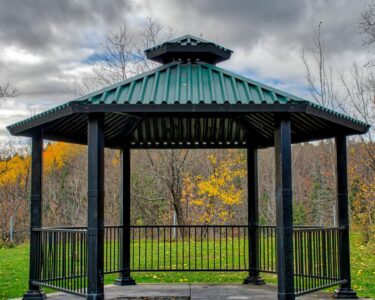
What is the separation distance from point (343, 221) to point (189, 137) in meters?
3.29

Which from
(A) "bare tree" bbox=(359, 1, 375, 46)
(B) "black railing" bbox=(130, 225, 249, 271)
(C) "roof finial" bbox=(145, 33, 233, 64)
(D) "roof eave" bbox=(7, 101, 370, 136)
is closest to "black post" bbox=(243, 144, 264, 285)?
(B) "black railing" bbox=(130, 225, 249, 271)

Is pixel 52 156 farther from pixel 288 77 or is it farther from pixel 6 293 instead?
pixel 6 293

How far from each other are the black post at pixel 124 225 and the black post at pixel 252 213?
2.18 metres

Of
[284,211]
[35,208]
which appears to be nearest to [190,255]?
[35,208]

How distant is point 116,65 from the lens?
2186 cm

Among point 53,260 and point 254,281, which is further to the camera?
point 254,281

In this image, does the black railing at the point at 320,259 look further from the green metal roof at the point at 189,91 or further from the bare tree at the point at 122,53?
the bare tree at the point at 122,53

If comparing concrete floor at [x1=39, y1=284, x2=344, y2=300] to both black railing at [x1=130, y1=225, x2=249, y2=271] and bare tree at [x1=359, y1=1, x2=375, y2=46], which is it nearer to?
black railing at [x1=130, y1=225, x2=249, y2=271]

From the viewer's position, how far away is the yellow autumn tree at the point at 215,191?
68.1 ft

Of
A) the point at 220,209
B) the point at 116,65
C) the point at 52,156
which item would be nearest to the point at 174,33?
the point at 116,65

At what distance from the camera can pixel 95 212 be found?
6.76 meters

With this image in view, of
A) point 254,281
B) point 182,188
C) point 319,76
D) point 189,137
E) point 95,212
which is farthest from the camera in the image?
point 182,188

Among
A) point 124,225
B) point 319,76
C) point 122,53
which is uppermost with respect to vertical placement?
point 122,53

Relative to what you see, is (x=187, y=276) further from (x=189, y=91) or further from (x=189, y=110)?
(x=189, y=110)
